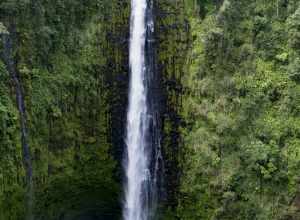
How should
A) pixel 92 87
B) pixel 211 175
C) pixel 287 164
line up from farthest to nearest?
pixel 92 87 < pixel 211 175 < pixel 287 164

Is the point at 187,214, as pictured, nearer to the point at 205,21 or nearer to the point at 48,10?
the point at 205,21

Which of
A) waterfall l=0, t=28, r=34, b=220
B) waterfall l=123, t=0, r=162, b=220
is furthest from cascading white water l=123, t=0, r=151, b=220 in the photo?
waterfall l=0, t=28, r=34, b=220

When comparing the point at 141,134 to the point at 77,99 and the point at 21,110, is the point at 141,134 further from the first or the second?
the point at 21,110

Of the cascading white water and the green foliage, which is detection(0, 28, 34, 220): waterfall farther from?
the green foliage

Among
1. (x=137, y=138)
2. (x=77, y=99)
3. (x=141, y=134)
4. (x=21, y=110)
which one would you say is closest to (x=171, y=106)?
(x=141, y=134)

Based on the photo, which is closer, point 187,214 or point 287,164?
point 287,164

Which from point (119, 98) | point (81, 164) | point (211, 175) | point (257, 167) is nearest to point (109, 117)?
point (119, 98)

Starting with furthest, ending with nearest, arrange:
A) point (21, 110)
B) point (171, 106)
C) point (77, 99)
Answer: point (171, 106), point (77, 99), point (21, 110)
